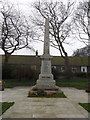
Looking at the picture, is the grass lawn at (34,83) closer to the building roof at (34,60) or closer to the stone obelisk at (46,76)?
the stone obelisk at (46,76)

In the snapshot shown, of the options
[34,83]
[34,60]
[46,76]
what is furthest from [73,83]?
[34,60]

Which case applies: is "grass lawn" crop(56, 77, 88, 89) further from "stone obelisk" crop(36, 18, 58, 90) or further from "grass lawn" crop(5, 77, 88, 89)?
"stone obelisk" crop(36, 18, 58, 90)

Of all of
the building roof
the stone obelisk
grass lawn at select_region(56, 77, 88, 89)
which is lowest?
grass lawn at select_region(56, 77, 88, 89)

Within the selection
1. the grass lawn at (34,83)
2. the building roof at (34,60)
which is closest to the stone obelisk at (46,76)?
the grass lawn at (34,83)

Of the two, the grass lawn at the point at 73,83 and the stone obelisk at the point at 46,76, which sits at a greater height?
the stone obelisk at the point at 46,76

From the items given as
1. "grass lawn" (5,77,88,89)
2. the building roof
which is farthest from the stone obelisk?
the building roof

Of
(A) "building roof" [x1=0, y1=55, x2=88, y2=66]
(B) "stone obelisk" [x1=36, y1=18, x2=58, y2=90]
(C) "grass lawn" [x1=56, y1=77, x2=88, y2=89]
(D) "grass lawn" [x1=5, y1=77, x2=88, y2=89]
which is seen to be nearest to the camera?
(B) "stone obelisk" [x1=36, y1=18, x2=58, y2=90]

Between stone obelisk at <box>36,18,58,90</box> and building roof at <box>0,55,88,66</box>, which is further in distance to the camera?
building roof at <box>0,55,88,66</box>

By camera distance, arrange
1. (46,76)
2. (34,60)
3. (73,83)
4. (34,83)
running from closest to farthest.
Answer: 1. (46,76)
2. (73,83)
3. (34,83)
4. (34,60)

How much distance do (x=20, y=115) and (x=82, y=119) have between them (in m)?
2.26

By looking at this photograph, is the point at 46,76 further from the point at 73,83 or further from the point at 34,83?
the point at 73,83

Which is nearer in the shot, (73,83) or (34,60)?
(73,83)

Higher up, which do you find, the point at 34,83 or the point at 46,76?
the point at 46,76

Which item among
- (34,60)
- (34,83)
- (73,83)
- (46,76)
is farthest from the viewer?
(34,60)
